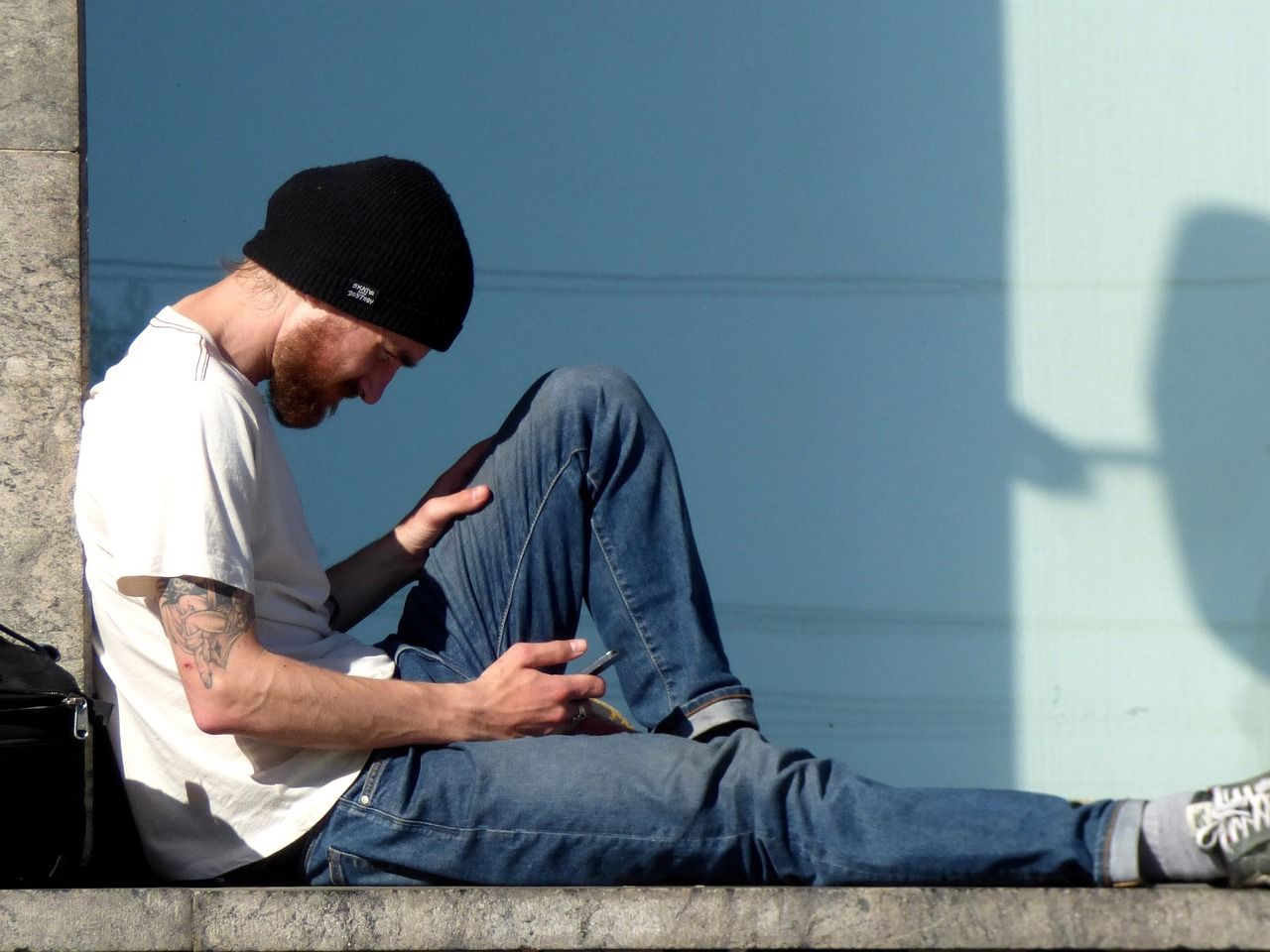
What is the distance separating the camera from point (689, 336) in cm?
466

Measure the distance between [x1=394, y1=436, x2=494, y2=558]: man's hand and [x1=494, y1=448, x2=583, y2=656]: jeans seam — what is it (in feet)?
0.41

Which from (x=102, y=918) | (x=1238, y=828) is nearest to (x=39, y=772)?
(x=102, y=918)

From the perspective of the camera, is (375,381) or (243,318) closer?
(243,318)

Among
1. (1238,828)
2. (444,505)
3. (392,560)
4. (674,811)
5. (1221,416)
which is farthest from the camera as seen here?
(1221,416)

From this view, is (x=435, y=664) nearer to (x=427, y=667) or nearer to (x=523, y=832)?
(x=427, y=667)

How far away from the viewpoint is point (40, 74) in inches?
121

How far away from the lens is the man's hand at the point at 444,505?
9.02 feet

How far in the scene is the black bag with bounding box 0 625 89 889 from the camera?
219 cm

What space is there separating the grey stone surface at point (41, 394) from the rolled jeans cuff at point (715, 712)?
1273 mm

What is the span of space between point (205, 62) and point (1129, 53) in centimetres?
284

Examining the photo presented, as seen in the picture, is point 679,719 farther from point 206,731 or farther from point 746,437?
point 746,437

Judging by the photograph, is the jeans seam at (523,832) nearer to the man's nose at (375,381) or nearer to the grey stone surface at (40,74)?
the man's nose at (375,381)

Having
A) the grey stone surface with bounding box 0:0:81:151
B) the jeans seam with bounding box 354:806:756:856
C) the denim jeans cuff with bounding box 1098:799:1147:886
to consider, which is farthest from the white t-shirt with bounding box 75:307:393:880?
the denim jeans cuff with bounding box 1098:799:1147:886

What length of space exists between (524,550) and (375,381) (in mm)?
401
